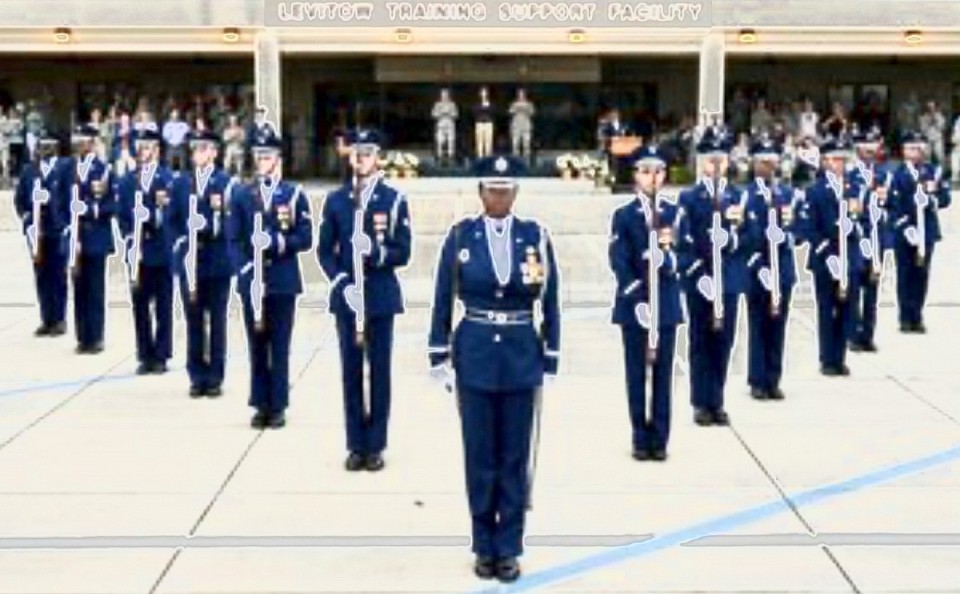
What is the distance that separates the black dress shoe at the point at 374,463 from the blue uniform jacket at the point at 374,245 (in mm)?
879

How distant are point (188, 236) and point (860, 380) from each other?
5582 millimetres

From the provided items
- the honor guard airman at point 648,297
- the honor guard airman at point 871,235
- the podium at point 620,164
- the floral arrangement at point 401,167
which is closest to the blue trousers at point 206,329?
the honor guard airman at point 648,297

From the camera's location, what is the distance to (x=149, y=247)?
1233 centimetres

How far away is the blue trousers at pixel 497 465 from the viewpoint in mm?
7039

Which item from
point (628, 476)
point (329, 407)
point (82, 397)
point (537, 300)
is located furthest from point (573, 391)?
point (537, 300)

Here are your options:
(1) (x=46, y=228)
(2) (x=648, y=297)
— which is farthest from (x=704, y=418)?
(1) (x=46, y=228)

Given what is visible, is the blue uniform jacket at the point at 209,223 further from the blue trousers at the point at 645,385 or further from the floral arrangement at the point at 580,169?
the floral arrangement at the point at 580,169

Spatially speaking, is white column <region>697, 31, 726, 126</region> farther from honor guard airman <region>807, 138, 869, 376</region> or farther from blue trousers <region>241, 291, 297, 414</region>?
blue trousers <region>241, 291, 297, 414</region>

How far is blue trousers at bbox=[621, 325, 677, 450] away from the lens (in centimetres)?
927

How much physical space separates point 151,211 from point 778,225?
5040 mm

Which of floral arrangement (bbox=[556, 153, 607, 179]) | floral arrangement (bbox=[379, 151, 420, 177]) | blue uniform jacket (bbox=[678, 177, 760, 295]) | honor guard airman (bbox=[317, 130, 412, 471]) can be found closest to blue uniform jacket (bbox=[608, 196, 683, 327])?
blue uniform jacket (bbox=[678, 177, 760, 295])

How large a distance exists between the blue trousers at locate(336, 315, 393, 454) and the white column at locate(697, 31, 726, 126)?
80.8 ft

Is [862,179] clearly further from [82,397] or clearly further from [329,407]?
[82,397]

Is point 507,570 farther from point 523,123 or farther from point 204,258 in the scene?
point 523,123
